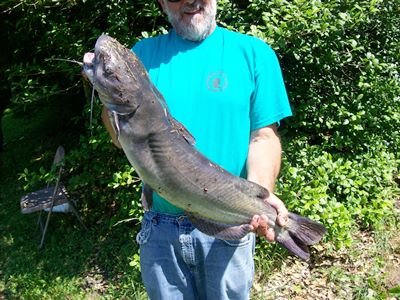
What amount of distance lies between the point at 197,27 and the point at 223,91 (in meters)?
0.40

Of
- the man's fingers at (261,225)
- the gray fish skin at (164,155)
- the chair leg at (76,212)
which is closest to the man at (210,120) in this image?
the man's fingers at (261,225)

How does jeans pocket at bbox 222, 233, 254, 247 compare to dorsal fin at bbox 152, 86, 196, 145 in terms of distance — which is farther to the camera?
jeans pocket at bbox 222, 233, 254, 247

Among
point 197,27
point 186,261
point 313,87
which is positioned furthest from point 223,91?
point 313,87

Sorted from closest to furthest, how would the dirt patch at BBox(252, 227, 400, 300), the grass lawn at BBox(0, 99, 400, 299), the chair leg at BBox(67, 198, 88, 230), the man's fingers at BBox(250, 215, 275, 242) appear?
the man's fingers at BBox(250, 215, 275, 242) → the dirt patch at BBox(252, 227, 400, 300) → the grass lawn at BBox(0, 99, 400, 299) → the chair leg at BBox(67, 198, 88, 230)

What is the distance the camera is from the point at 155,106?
2072mm

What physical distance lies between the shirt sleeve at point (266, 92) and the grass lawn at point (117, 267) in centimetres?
233

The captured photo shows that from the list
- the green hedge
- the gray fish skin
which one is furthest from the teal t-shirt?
the green hedge

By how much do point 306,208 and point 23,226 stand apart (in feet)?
14.4

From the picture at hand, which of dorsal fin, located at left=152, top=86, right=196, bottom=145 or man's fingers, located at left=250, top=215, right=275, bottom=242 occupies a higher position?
dorsal fin, located at left=152, top=86, right=196, bottom=145

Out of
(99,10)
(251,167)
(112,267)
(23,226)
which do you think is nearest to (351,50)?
(99,10)

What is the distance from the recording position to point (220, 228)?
2.33 metres

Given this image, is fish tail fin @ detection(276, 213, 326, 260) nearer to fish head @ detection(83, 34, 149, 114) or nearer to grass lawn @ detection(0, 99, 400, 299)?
fish head @ detection(83, 34, 149, 114)

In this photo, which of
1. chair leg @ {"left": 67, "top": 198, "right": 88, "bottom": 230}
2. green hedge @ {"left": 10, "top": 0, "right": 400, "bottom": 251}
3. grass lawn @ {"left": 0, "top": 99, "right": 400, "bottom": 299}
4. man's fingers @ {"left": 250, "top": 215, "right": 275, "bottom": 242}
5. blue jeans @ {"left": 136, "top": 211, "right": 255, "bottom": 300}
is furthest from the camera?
chair leg @ {"left": 67, "top": 198, "right": 88, "bottom": 230}

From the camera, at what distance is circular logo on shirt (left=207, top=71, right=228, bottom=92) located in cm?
240
